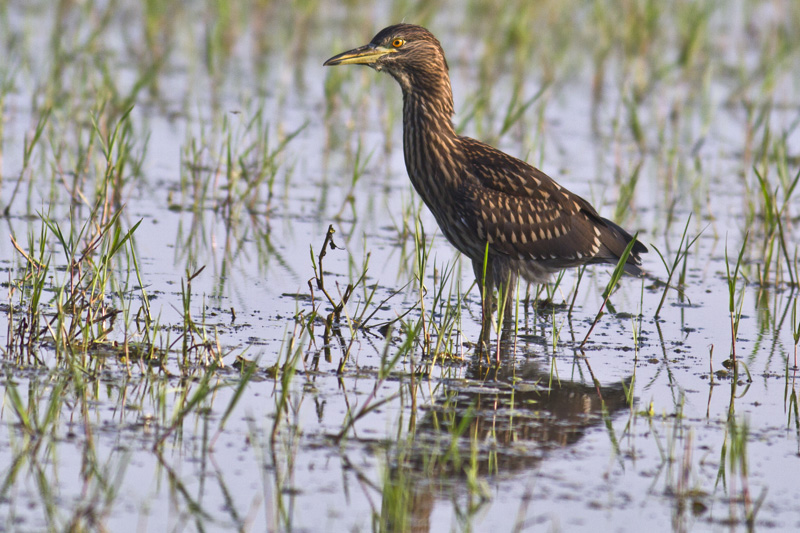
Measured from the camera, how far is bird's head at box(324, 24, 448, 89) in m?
6.96

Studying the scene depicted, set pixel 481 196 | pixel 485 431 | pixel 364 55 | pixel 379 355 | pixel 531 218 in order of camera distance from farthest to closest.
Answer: pixel 364 55 → pixel 531 218 → pixel 481 196 → pixel 379 355 → pixel 485 431

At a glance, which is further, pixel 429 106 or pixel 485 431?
pixel 429 106

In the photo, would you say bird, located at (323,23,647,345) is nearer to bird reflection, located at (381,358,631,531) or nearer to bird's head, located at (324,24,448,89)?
bird's head, located at (324,24,448,89)

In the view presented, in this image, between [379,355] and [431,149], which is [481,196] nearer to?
[431,149]

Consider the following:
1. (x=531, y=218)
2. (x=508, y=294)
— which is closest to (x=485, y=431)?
(x=508, y=294)

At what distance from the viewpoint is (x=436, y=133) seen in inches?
267

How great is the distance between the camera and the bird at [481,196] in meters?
6.61

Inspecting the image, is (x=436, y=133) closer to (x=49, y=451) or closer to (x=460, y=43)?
(x=49, y=451)

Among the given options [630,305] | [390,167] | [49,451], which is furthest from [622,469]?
[390,167]

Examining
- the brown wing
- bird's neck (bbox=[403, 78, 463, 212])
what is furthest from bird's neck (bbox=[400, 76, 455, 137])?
the brown wing

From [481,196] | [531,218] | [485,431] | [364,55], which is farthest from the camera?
[364,55]

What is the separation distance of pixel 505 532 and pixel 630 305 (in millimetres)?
3675

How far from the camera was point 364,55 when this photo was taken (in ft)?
22.6

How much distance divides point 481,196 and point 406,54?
103 cm
